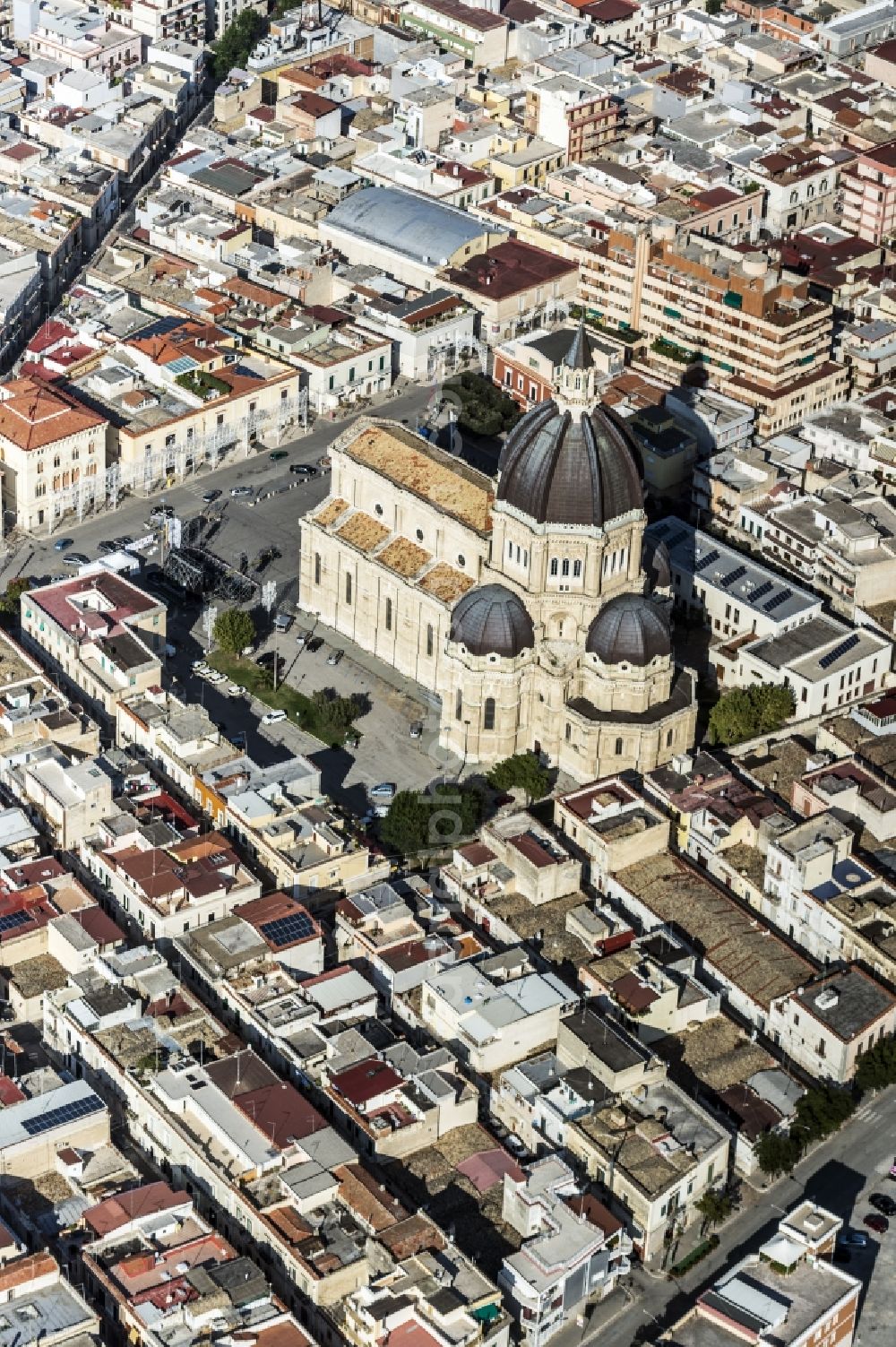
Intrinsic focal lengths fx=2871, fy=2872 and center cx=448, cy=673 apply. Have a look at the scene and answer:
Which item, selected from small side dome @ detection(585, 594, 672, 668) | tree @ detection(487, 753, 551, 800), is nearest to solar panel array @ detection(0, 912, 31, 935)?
tree @ detection(487, 753, 551, 800)

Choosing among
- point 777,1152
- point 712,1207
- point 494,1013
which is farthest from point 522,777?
point 712,1207

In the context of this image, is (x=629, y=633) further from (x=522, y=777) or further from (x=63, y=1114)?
(x=63, y=1114)

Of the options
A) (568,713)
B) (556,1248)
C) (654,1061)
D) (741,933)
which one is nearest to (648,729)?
(568,713)

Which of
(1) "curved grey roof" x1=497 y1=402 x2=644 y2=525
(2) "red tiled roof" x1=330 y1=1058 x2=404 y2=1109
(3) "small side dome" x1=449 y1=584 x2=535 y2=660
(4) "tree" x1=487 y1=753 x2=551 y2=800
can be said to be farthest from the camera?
(3) "small side dome" x1=449 y1=584 x2=535 y2=660

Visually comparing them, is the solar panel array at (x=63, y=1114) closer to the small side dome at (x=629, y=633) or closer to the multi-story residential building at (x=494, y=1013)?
the multi-story residential building at (x=494, y=1013)

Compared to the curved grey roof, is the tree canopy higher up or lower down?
lower down

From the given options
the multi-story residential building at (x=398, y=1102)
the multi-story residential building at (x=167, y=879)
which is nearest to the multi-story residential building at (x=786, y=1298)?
the multi-story residential building at (x=398, y=1102)

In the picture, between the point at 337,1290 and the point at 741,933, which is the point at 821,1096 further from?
the point at 337,1290

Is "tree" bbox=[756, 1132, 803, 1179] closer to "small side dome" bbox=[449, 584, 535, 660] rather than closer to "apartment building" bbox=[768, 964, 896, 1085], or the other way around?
"apartment building" bbox=[768, 964, 896, 1085]
